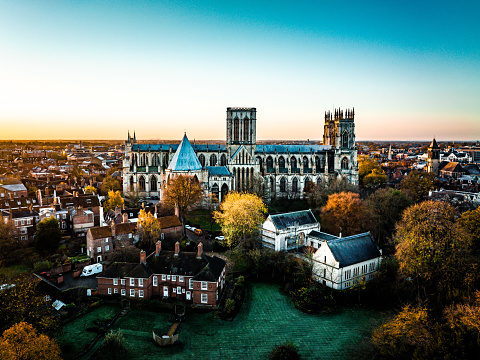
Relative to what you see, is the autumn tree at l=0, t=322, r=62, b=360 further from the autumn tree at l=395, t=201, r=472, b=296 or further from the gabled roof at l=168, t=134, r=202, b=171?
the gabled roof at l=168, t=134, r=202, b=171

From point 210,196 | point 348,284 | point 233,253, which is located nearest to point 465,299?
point 348,284

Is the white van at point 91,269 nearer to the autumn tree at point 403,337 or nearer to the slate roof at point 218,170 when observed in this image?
the autumn tree at point 403,337

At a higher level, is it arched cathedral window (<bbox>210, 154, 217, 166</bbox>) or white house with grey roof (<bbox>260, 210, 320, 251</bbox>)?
arched cathedral window (<bbox>210, 154, 217, 166</bbox>)

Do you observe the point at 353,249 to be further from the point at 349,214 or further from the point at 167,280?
the point at 167,280

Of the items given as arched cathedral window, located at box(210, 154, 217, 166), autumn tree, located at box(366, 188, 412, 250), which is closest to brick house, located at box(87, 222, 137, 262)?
arched cathedral window, located at box(210, 154, 217, 166)

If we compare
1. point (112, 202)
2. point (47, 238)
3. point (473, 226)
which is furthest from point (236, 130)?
point (473, 226)

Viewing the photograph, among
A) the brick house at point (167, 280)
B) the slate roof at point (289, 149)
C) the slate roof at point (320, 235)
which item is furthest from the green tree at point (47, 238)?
the slate roof at point (289, 149)
